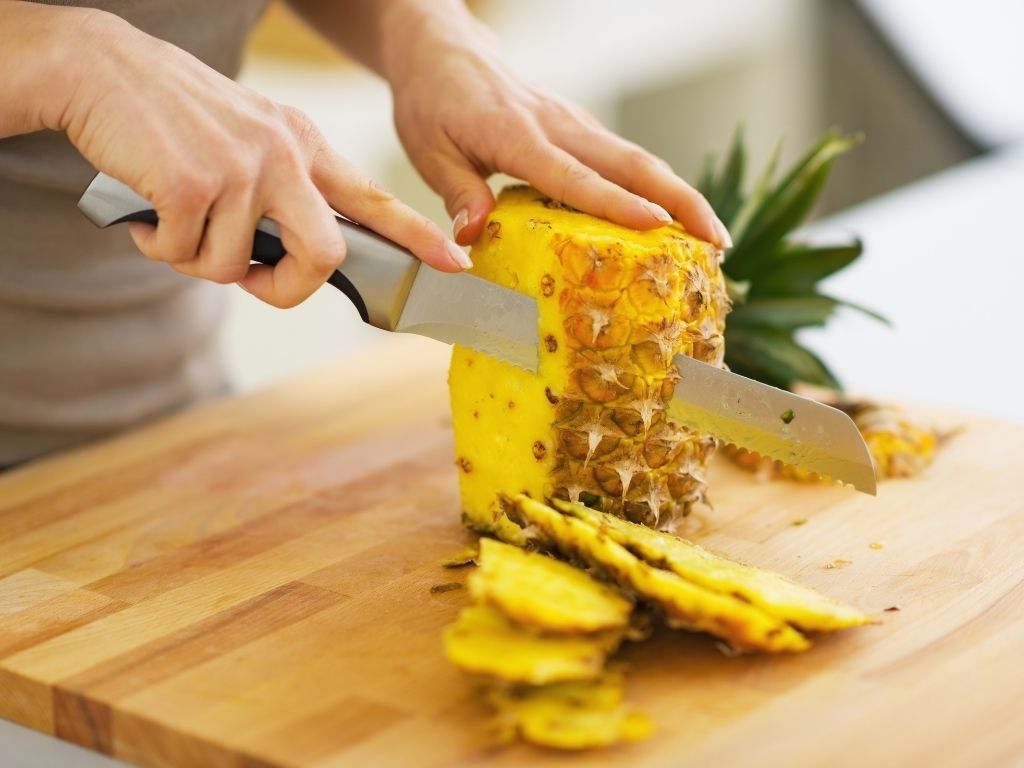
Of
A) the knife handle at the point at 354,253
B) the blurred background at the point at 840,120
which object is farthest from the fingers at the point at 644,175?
the blurred background at the point at 840,120

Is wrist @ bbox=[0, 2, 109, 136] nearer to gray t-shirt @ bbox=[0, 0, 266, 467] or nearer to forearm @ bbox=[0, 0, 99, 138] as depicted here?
forearm @ bbox=[0, 0, 99, 138]

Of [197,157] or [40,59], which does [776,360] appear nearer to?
[197,157]

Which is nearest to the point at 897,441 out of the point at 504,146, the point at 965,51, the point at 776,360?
the point at 776,360

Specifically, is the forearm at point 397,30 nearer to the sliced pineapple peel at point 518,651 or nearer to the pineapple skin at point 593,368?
the pineapple skin at point 593,368

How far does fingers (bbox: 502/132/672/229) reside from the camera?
4.63 feet

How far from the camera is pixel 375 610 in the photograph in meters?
1.32

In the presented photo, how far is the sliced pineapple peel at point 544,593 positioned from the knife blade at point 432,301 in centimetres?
25

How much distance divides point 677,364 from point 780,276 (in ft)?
1.62

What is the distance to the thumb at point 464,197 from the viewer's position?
1.48m

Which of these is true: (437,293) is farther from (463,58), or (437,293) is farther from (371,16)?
(371,16)

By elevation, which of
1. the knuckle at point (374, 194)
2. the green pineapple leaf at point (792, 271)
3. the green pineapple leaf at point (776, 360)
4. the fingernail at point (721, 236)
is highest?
the knuckle at point (374, 194)

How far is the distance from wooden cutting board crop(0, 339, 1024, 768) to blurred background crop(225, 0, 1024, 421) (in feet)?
2.12

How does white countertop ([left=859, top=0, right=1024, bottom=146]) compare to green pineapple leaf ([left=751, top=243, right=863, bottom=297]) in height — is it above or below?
above

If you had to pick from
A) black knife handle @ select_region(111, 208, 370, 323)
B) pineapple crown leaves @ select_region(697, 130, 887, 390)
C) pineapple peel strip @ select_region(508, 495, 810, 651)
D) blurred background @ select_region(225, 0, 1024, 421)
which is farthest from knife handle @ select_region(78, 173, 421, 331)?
blurred background @ select_region(225, 0, 1024, 421)
